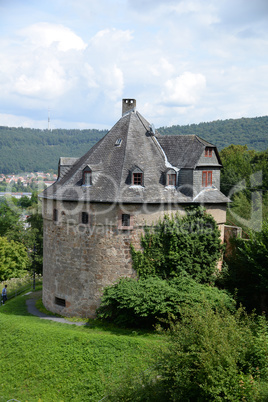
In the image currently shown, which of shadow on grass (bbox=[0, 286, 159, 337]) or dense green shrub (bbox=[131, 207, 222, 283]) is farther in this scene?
dense green shrub (bbox=[131, 207, 222, 283])

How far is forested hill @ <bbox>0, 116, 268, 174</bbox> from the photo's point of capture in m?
97.2

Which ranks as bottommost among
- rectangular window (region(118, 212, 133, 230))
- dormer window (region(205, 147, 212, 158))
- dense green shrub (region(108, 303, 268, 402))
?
dense green shrub (region(108, 303, 268, 402))

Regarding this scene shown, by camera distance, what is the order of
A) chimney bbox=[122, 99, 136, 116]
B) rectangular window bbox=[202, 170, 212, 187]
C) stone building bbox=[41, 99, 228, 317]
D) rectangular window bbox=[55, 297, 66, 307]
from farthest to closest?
chimney bbox=[122, 99, 136, 116] < rectangular window bbox=[55, 297, 66, 307] < rectangular window bbox=[202, 170, 212, 187] < stone building bbox=[41, 99, 228, 317]

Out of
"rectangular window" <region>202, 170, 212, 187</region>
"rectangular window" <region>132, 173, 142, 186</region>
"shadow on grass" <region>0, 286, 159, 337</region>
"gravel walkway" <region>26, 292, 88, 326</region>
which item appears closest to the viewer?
"shadow on grass" <region>0, 286, 159, 337</region>

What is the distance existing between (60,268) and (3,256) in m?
22.9

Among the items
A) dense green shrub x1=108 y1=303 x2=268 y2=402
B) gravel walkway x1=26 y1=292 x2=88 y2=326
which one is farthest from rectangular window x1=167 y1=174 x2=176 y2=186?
dense green shrub x1=108 y1=303 x2=268 y2=402

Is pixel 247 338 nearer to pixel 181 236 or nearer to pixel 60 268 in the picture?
pixel 181 236

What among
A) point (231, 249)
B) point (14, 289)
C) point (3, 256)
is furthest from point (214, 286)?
point (3, 256)

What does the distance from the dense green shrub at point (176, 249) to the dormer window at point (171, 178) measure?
1902 mm

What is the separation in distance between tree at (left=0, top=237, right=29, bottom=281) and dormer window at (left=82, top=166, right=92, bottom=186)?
81.9 feet

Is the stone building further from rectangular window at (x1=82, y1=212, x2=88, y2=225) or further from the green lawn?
the green lawn

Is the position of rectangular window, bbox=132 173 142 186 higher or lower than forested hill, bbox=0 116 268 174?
lower

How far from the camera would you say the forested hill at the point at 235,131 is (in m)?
93.2

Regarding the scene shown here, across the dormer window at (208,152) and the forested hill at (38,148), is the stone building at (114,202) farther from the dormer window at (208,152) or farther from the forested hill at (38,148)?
the forested hill at (38,148)
